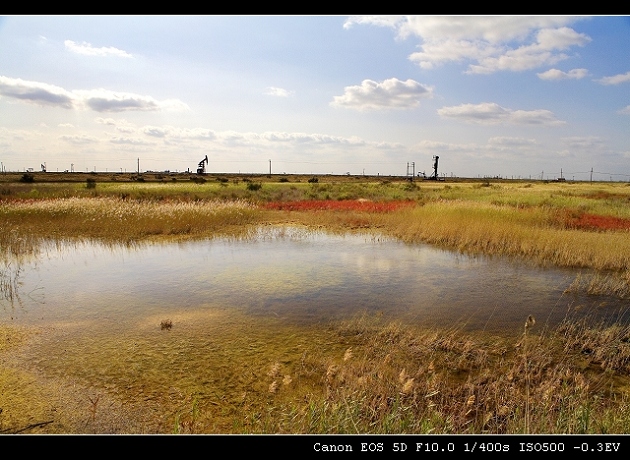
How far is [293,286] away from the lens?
7.78 meters

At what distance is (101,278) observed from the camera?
8172 millimetres

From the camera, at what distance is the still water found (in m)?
6.25

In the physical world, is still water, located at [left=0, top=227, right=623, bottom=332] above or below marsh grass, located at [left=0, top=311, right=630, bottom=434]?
above

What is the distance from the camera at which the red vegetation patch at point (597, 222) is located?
585 inches

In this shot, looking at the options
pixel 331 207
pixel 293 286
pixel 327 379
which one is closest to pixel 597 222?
pixel 331 207

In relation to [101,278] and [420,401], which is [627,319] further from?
[101,278]

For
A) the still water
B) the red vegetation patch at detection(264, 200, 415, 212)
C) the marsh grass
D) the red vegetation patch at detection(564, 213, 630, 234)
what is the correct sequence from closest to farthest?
the marsh grass → the still water → the red vegetation patch at detection(564, 213, 630, 234) → the red vegetation patch at detection(264, 200, 415, 212)

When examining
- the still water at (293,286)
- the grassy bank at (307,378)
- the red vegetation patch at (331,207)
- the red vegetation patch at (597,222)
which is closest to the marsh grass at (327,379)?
the grassy bank at (307,378)

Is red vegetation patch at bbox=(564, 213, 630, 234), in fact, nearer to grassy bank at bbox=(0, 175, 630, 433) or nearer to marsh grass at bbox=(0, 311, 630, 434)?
grassy bank at bbox=(0, 175, 630, 433)

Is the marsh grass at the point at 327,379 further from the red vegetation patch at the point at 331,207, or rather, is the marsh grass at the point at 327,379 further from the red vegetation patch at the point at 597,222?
the red vegetation patch at the point at 331,207

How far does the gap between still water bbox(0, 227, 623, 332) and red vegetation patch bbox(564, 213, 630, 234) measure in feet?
25.8

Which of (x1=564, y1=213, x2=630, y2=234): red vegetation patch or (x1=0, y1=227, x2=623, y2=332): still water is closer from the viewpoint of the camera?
(x1=0, y1=227, x2=623, y2=332): still water

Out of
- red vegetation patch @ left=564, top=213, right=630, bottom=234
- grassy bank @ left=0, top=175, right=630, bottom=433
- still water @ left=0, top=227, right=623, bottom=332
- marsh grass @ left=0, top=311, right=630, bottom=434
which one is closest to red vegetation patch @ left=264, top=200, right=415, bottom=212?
red vegetation patch @ left=564, top=213, right=630, bottom=234
